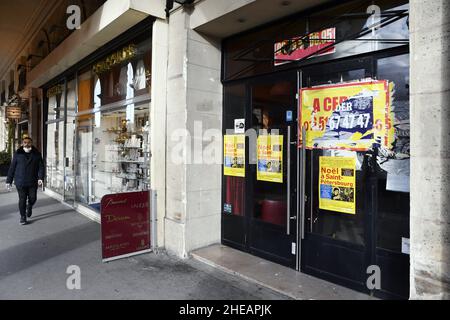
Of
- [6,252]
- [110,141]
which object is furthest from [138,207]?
[110,141]

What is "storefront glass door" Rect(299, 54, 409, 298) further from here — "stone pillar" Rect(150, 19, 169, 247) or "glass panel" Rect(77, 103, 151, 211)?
"glass panel" Rect(77, 103, 151, 211)

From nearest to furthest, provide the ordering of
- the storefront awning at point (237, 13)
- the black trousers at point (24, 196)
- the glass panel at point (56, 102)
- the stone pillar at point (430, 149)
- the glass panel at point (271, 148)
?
the stone pillar at point (430, 149) → the storefront awning at point (237, 13) → the glass panel at point (271, 148) → the black trousers at point (24, 196) → the glass panel at point (56, 102)

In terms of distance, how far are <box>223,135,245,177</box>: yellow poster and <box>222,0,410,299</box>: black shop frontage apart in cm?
2

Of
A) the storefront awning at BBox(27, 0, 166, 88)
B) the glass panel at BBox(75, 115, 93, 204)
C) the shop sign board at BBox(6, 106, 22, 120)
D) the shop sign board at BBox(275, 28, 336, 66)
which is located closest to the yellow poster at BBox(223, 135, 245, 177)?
the shop sign board at BBox(275, 28, 336, 66)

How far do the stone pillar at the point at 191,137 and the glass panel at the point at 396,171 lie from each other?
8.45 ft

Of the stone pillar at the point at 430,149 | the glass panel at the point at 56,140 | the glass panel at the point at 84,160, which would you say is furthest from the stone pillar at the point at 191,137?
the glass panel at the point at 56,140

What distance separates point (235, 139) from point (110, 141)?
3.94 m

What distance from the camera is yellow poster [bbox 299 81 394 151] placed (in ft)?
11.4

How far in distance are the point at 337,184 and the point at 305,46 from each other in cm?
179

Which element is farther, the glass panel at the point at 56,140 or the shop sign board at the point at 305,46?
the glass panel at the point at 56,140

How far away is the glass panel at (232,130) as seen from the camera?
5.10 metres

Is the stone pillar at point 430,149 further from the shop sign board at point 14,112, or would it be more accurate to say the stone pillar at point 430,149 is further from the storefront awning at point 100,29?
the shop sign board at point 14,112

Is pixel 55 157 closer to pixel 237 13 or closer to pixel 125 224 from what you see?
pixel 125 224

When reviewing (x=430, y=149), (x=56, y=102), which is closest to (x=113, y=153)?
(x=56, y=102)
